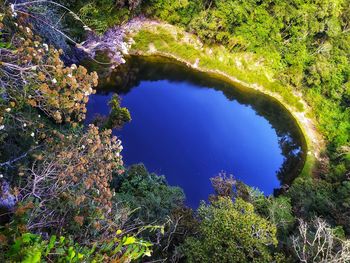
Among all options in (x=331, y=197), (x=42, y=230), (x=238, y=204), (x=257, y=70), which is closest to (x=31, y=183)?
(x=42, y=230)

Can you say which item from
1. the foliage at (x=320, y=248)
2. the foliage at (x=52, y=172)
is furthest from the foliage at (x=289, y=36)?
the foliage at (x=52, y=172)

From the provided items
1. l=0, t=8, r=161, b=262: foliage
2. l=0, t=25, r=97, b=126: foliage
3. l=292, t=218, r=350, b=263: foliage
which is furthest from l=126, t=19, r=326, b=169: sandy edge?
l=0, t=25, r=97, b=126: foliage

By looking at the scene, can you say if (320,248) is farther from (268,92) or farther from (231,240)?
Answer: (268,92)

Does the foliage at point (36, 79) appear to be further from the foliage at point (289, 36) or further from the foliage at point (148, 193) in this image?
the foliage at point (289, 36)

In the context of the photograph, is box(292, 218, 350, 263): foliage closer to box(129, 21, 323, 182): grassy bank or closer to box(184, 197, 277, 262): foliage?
box(184, 197, 277, 262): foliage

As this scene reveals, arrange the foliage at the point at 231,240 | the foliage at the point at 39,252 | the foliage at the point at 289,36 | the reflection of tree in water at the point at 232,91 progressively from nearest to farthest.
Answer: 1. the foliage at the point at 39,252
2. the foliage at the point at 231,240
3. the reflection of tree in water at the point at 232,91
4. the foliage at the point at 289,36

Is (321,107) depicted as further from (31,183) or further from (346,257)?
(31,183)
